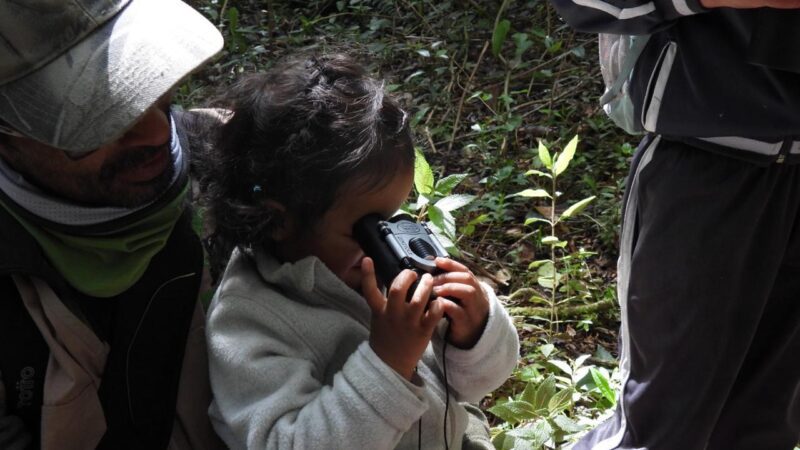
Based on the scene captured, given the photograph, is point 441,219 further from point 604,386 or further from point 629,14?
point 629,14

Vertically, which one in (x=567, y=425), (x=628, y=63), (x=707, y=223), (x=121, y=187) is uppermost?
(x=628, y=63)

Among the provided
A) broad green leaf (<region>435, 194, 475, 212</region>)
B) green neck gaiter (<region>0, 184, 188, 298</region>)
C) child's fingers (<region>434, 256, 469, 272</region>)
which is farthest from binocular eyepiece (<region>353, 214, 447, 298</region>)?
broad green leaf (<region>435, 194, 475, 212</region>)

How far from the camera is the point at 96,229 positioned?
1.61 m

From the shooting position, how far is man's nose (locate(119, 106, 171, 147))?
1.62 meters

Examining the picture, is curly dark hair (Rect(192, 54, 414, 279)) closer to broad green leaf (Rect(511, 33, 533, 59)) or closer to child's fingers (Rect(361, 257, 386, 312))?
child's fingers (Rect(361, 257, 386, 312))

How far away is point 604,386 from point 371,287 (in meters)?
1.18

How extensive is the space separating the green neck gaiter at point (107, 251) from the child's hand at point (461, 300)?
514 mm

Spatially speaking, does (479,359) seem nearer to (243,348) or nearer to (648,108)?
(243,348)

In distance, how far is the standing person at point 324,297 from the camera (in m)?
1.53

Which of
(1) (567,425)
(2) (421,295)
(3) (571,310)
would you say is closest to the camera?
(2) (421,295)

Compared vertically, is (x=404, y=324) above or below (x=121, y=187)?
below

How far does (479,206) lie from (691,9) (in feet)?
6.06

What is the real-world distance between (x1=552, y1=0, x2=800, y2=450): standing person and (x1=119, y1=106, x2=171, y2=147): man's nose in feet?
2.83

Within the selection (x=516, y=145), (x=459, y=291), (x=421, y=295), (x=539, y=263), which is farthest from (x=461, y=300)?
(x=516, y=145)
